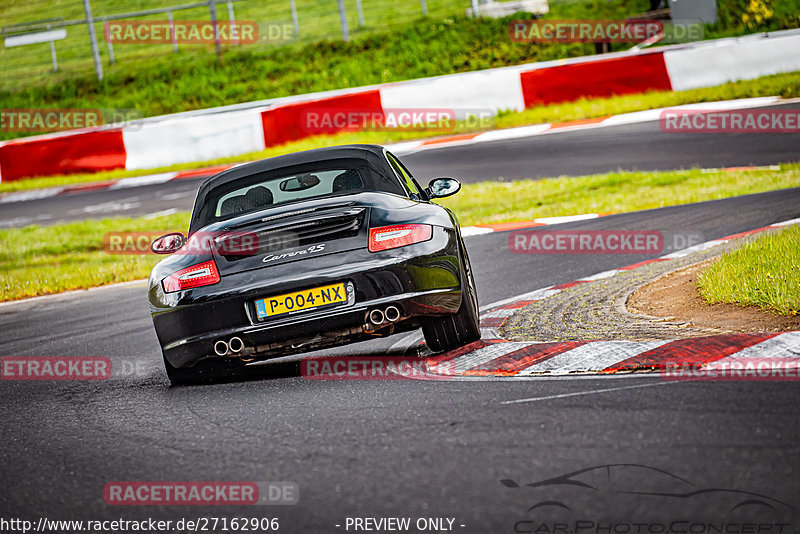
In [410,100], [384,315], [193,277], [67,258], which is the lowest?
[67,258]

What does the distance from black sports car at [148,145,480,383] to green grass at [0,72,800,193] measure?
44.0ft

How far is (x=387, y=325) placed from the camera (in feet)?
19.3

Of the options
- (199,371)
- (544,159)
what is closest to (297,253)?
(199,371)

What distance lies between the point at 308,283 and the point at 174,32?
24.8 metres

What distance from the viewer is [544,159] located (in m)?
16.8

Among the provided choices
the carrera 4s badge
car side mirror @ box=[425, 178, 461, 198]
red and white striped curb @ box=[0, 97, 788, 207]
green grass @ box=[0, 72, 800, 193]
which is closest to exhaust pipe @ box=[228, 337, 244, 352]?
the carrera 4s badge

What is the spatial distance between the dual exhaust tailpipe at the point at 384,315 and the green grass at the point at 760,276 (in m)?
2.07

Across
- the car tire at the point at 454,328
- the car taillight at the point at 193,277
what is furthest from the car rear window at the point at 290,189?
the car tire at the point at 454,328

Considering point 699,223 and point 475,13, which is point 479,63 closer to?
point 475,13

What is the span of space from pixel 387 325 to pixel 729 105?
13643 millimetres

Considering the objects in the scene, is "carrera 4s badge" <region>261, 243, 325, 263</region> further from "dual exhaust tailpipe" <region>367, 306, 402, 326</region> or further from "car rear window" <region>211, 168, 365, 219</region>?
"car rear window" <region>211, 168, 365, 219</region>

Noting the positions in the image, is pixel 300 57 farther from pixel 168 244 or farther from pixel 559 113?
pixel 168 244

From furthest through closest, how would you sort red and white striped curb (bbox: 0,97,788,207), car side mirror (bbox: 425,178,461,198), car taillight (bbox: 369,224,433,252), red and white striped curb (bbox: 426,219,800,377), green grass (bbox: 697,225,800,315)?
red and white striped curb (bbox: 0,97,788,207) → car side mirror (bbox: 425,178,461,198) → green grass (bbox: 697,225,800,315) → car taillight (bbox: 369,224,433,252) → red and white striped curb (bbox: 426,219,800,377)

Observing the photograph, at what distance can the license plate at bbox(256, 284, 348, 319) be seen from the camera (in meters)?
5.84
